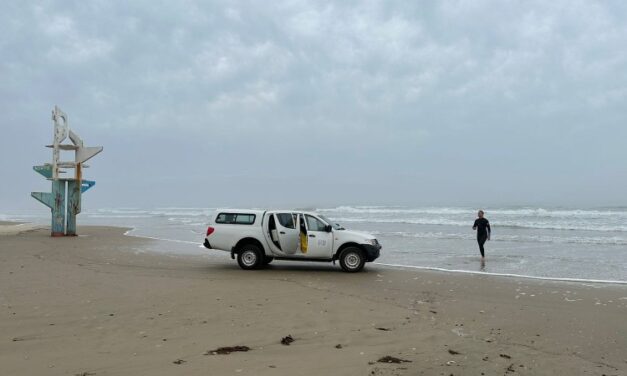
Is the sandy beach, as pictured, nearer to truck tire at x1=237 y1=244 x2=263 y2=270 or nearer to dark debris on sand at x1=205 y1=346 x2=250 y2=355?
dark debris on sand at x1=205 y1=346 x2=250 y2=355

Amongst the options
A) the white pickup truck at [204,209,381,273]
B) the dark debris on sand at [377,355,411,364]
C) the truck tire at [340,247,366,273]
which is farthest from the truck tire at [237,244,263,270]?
the dark debris on sand at [377,355,411,364]

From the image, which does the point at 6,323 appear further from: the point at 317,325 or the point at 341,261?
the point at 341,261

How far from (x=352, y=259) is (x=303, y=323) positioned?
587cm

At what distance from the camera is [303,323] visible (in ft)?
23.6

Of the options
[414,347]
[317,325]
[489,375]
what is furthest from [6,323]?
[489,375]

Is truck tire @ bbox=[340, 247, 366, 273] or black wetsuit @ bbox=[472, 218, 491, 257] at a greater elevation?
black wetsuit @ bbox=[472, 218, 491, 257]

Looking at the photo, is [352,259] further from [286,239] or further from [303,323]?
[303,323]

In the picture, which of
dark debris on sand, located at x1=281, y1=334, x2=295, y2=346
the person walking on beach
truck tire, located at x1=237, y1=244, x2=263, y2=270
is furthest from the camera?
the person walking on beach

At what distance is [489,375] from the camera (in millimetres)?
5043

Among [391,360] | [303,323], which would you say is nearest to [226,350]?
[303,323]

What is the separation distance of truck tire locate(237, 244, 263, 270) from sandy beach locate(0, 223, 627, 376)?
26.9 inches

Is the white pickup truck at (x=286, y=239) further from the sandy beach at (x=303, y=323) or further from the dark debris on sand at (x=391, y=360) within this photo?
the dark debris on sand at (x=391, y=360)

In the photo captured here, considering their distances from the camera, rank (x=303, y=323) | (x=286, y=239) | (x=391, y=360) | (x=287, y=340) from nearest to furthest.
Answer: (x=391, y=360)
(x=287, y=340)
(x=303, y=323)
(x=286, y=239)

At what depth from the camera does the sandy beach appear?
5293 millimetres
